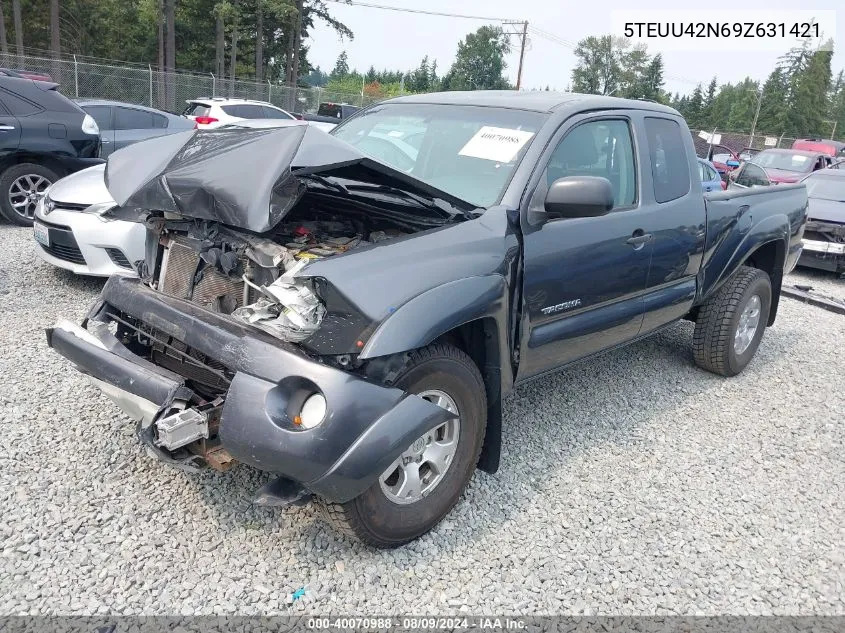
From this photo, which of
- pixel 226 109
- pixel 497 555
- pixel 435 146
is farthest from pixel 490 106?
pixel 226 109

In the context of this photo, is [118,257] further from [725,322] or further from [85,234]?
[725,322]

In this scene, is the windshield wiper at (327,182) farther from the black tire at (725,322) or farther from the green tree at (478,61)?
the green tree at (478,61)

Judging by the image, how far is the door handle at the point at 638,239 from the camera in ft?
11.8

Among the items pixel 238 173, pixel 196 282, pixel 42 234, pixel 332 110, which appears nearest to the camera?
pixel 238 173

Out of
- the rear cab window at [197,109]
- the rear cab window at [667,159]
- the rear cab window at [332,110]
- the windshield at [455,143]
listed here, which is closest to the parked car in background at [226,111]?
the rear cab window at [197,109]

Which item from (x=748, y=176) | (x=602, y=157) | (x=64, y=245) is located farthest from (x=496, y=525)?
(x=748, y=176)

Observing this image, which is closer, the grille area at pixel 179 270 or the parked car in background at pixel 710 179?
the grille area at pixel 179 270

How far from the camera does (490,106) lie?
11.6 ft

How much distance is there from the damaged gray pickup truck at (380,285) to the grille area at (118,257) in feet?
6.35

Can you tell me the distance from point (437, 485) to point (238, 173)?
156 cm

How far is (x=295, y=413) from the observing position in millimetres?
2279

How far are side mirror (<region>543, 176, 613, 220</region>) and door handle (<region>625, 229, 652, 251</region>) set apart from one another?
2.45 ft

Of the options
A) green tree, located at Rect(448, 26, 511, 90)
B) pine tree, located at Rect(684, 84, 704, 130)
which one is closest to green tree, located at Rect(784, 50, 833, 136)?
pine tree, located at Rect(684, 84, 704, 130)

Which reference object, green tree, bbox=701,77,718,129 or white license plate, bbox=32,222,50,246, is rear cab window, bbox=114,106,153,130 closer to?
white license plate, bbox=32,222,50,246
